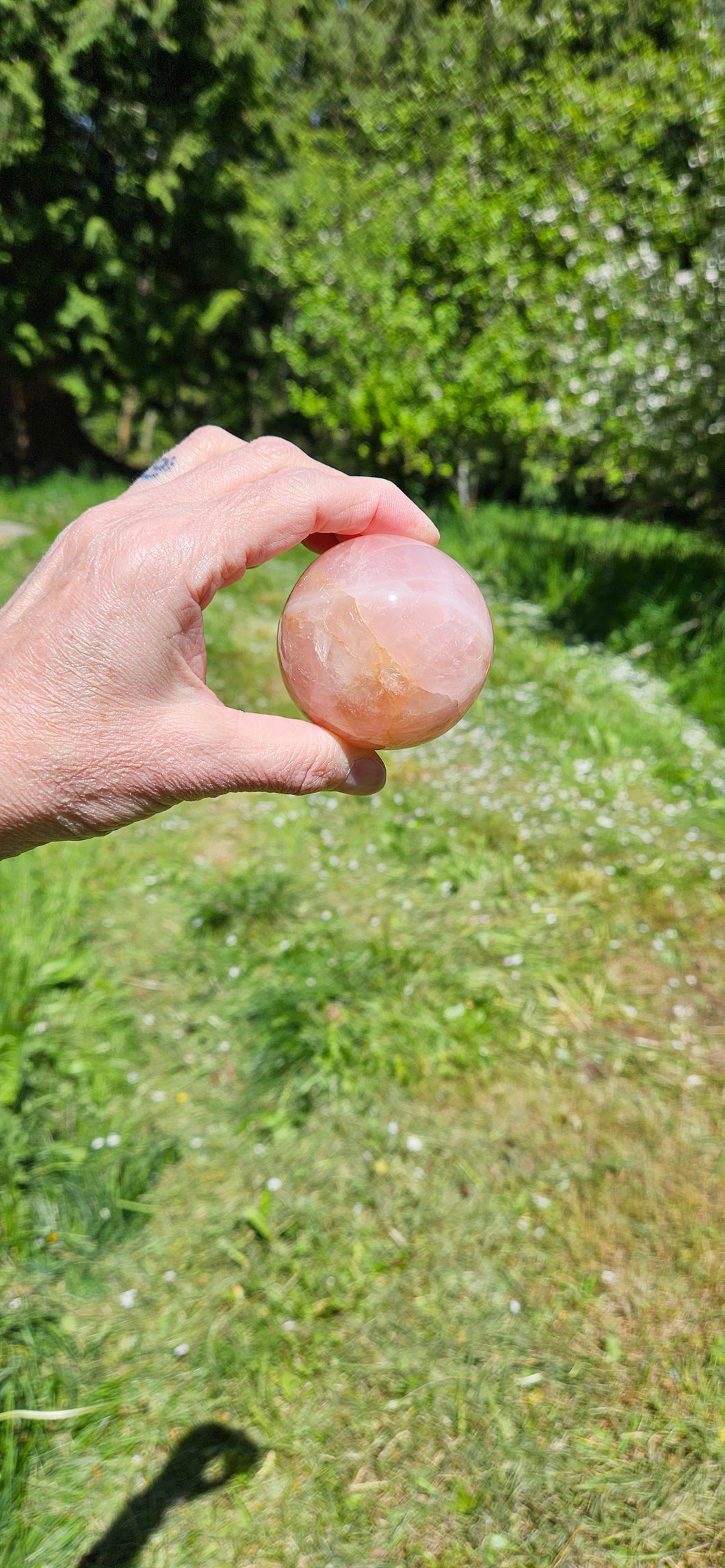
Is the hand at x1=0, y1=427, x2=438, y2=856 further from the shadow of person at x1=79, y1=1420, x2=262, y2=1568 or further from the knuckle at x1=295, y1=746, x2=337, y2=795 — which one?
the shadow of person at x1=79, y1=1420, x2=262, y2=1568

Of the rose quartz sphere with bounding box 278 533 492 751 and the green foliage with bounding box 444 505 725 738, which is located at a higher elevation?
the rose quartz sphere with bounding box 278 533 492 751

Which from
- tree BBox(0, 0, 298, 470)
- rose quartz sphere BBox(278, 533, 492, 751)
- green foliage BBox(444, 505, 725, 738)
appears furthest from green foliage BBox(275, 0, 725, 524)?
rose quartz sphere BBox(278, 533, 492, 751)

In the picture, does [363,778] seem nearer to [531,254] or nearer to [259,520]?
[259,520]

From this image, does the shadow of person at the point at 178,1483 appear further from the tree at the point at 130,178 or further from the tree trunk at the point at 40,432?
the tree trunk at the point at 40,432

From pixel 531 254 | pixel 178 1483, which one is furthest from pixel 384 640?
pixel 531 254

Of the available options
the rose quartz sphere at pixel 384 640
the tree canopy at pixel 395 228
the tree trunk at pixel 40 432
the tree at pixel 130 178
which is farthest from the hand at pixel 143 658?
the tree trunk at pixel 40 432

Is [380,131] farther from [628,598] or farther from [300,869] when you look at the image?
[300,869]

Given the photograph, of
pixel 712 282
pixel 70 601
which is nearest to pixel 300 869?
pixel 70 601
